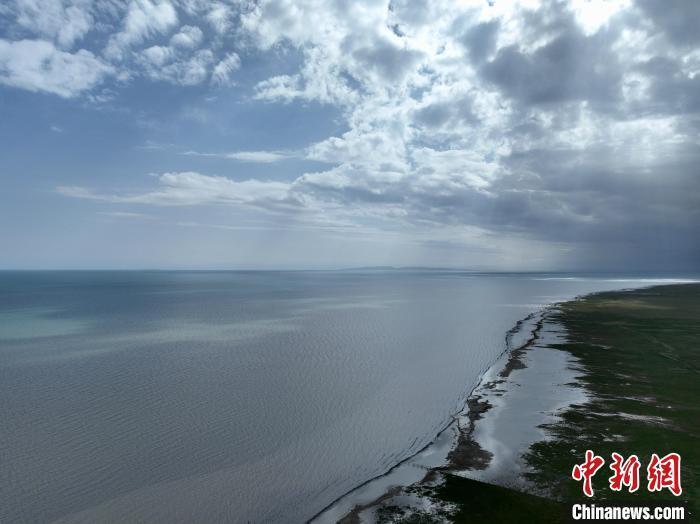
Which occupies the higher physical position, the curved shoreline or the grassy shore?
the grassy shore

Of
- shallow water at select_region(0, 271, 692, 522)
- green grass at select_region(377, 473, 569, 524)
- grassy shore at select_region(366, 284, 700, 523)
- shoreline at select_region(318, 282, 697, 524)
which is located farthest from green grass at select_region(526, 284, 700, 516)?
shallow water at select_region(0, 271, 692, 522)

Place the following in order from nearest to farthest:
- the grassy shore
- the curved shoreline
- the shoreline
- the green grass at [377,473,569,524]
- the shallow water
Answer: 1. the green grass at [377,473,569,524]
2. the grassy shore
3. the shoreline
4. the curved shoreline
5. the shallow water

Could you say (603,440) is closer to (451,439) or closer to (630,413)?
(630,413)

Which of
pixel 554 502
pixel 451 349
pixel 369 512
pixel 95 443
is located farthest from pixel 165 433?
pixel 451 349

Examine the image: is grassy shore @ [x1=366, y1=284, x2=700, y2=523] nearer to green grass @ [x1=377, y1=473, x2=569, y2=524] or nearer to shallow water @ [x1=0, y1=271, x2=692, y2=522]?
green grass @ [x1=377, y1=473, x2=569, y2=524]

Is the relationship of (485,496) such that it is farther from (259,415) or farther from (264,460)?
(259,415)
